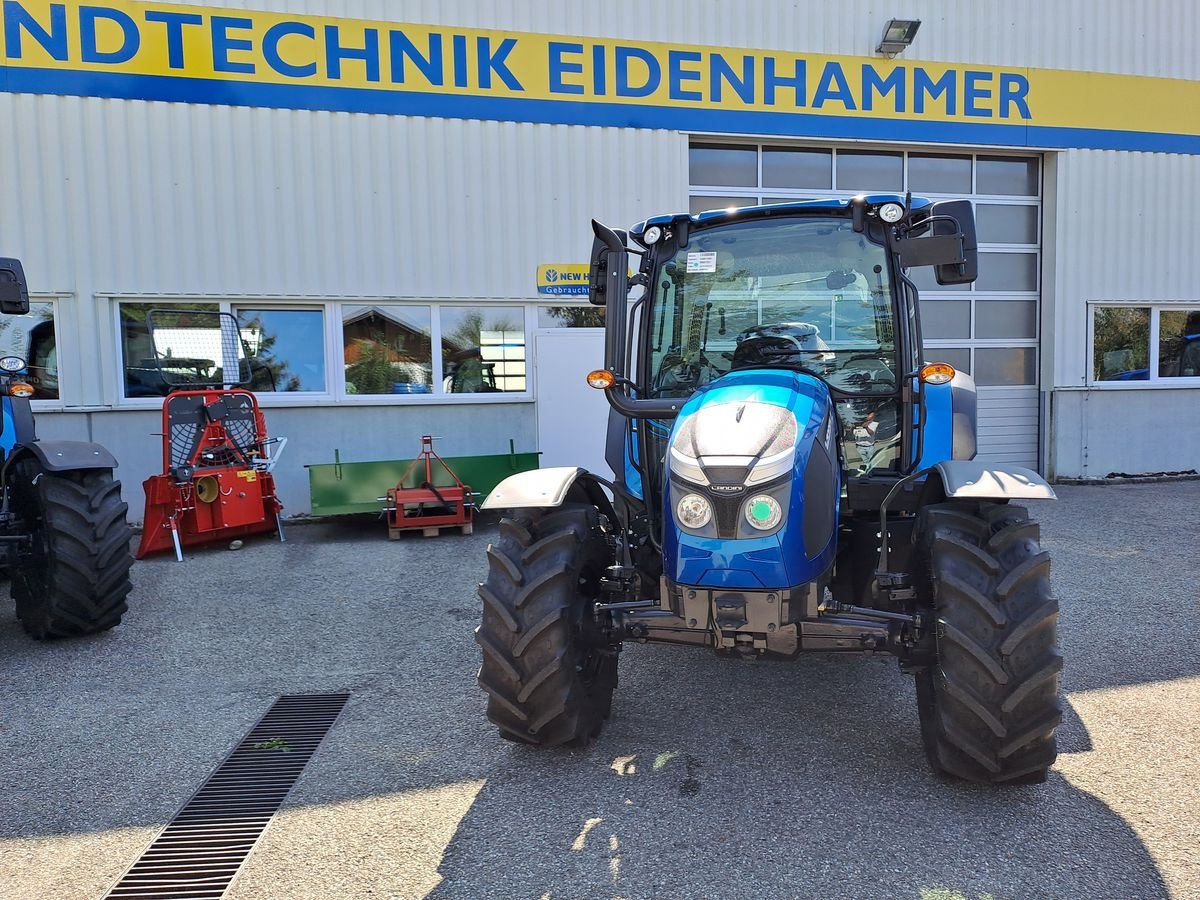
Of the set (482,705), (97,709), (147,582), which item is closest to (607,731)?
(482,705)

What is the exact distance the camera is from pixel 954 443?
4.27 meters

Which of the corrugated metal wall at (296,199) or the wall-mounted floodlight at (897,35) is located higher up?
the wall-mounted floodlight at (897,35)

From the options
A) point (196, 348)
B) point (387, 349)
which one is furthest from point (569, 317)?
point (196, 348)

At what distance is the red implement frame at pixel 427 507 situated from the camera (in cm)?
760

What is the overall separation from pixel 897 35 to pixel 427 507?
7424 millimetres

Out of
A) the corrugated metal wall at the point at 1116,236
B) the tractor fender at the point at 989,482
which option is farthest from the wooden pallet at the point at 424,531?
the corrugated metal wall at the point at 1116,236

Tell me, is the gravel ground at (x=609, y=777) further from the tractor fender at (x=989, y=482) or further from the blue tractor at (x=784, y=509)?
the tractor fender at (x=989, y=482)

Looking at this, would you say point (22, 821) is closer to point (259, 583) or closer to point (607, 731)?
point (607, 731)

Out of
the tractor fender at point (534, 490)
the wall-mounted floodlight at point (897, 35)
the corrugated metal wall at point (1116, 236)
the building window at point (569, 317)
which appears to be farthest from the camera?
the corrugated metal wall at point (1116, 236)

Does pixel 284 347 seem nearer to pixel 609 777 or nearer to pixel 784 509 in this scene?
pixel 609 777

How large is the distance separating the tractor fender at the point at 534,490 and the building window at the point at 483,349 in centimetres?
566

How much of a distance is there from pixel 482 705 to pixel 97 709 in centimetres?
177

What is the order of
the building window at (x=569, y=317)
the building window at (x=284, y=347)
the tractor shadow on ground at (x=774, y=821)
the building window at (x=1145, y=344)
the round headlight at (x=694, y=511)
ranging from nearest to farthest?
the tractor shadow on ground at (x=774, y=821) < the round headlight at (x=694, y=511) < the building window at (x=284, y=347) < the building window at (x=569, y=317) < the building window at (x=1145, y=344)

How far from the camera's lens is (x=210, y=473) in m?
7.05
